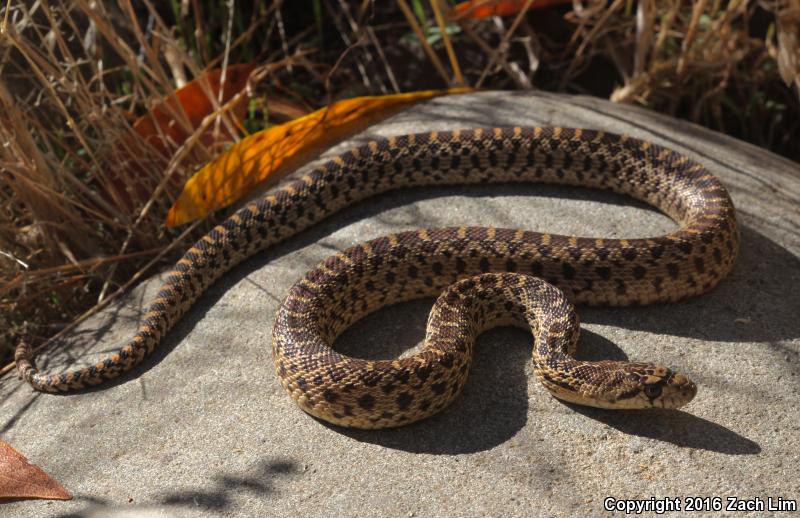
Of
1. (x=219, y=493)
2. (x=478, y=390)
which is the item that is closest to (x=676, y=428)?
(x=478, y=390)

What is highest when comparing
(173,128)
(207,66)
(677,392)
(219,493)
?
(207,66)

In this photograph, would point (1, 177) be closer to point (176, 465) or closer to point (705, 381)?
point (176, 465)

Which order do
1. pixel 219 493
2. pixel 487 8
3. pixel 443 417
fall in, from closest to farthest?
pixel 219 493
pixel 443 417
pixel 487 8

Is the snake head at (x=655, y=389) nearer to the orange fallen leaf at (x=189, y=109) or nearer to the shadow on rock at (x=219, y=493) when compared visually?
the shadow on rock at (x=219, y=493)

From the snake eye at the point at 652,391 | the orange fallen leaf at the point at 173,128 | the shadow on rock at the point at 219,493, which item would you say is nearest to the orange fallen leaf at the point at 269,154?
the orange fallen leaf at the point at 173,128

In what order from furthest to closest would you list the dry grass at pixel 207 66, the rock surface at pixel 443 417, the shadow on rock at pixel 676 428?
the dry grass at pixel 207 66 → the shadow on rock at pixel 676 428 → the rock surface at pixel 443 417

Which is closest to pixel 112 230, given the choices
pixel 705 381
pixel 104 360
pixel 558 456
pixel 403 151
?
pixel 104 360

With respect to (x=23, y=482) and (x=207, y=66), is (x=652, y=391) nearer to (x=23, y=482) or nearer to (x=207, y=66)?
(x=23, y=482)
